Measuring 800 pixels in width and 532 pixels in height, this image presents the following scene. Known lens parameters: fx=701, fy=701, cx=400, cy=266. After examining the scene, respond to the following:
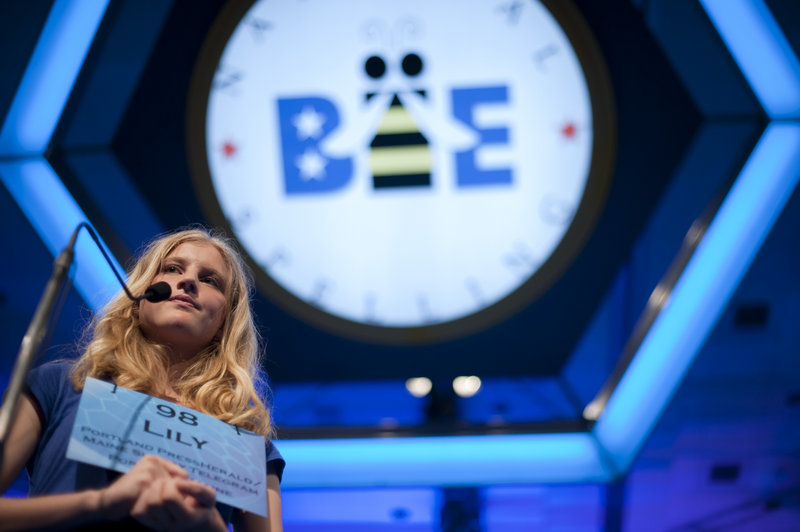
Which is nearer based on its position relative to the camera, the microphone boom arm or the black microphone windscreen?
the microphone boom arm

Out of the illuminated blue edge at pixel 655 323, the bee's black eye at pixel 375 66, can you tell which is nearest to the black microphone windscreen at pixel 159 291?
the illuminated blue edge at pixel 655 323

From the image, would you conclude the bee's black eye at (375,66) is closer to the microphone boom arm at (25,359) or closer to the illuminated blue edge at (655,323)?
the illuminated blue edge at (655,323)

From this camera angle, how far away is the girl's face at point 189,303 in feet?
3.63

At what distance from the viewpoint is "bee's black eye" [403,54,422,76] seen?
185 cm

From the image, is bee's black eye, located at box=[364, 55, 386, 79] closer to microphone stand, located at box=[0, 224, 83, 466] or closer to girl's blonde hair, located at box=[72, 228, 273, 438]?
girl's blonde hair, located at box=[72, 228, 273, 438]

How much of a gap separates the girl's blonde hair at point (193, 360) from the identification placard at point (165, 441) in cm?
7

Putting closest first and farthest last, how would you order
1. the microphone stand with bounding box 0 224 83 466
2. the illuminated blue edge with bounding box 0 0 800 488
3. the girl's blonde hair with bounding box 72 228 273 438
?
the microphone stand with bounding box 0 224 83 466, the girl's blonde hair with bounding box 72 228 273 438, the illuminated blue edge with bounding box 0 0 800 488

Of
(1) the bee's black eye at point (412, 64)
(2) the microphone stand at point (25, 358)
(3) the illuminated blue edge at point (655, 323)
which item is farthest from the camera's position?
(1) the bee's black eye at point (412, 64)

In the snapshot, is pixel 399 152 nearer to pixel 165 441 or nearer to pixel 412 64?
pixel 412 64

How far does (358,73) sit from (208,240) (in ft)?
2.57

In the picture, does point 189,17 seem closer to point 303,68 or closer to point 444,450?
point 303,68

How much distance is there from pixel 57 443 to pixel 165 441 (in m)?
0.18

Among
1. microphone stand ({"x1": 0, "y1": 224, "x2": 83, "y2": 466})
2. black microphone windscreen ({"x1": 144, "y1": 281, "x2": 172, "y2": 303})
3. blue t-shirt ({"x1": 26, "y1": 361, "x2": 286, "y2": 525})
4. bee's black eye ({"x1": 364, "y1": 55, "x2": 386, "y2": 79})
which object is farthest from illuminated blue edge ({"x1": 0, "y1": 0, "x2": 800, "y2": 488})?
microphone stand ({"x1": 0, "y1": 224, "x2": 83, "y2": 466})

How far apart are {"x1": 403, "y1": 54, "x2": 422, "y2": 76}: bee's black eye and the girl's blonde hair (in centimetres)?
82
